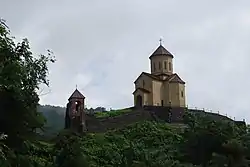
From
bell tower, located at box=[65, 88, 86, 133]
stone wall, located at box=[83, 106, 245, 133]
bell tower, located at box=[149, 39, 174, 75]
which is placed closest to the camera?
bell tower, located at box=[65, 88, 86, 133]

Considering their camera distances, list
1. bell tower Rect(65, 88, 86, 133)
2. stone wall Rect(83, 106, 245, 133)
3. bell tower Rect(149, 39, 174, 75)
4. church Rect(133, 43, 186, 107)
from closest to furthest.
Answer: bell tower Rect(65, 88, 86, 133) → stone wall Rect(83, 106, 245, 133) → church Rect(133, 43, 186, 107) → bell tower Rect(149, 39, 174, 75)

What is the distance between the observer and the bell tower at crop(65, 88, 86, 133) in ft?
141

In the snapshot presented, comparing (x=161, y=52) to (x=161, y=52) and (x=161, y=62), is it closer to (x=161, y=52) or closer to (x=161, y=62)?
(x=161, y=52)

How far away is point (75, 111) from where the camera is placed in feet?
144

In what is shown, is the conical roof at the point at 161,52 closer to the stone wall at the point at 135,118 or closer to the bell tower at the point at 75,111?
the stone wall at the point at 135,118

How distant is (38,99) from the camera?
613 inches

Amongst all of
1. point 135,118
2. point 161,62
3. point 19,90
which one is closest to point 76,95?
point 135,118

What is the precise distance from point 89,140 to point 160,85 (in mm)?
13338

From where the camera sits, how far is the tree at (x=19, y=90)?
13.9 metres

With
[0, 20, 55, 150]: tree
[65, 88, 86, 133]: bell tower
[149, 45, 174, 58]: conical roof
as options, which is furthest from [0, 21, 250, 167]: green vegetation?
[149, 45, 174, 58]: conical roof

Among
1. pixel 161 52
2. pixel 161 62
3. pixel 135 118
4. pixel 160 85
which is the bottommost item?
pixel 135 118

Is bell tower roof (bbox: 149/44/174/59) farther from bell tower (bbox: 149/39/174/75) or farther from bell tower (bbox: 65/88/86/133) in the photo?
bell tower (bbox: 65/88/86/133)

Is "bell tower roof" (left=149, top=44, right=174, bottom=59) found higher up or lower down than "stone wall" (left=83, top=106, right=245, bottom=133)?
higher up

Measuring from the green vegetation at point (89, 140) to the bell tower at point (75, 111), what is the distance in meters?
2.26
